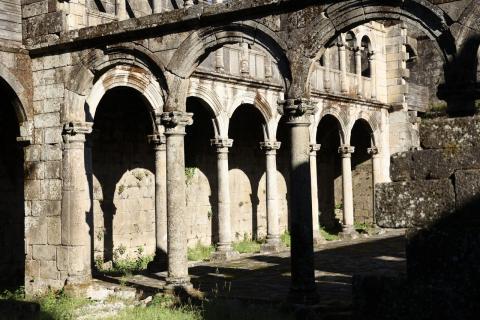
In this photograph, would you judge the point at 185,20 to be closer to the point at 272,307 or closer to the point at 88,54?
the point at 88,54

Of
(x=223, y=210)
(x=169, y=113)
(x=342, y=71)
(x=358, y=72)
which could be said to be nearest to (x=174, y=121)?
(x=169, y=113)

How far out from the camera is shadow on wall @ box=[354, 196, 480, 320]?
159 inches

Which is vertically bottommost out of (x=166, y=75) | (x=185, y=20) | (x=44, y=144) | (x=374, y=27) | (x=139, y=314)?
(x=139, y=314)

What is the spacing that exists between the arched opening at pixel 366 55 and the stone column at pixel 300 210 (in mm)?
13030

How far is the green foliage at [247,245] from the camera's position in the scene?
16641mm

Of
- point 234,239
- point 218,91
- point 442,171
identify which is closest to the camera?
point 442,171

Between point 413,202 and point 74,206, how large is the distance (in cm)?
720

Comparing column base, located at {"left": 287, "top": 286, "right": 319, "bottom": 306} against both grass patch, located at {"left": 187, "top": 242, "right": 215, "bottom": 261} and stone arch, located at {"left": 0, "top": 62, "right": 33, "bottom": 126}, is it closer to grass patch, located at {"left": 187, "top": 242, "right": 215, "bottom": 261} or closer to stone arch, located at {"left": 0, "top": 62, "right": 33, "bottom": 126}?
stone arch, located at {"left": 0, "top": 62, "right": 33, "bottom": 126}

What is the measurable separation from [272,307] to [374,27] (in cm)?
1445

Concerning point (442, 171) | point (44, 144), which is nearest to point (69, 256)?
point (44, 144)

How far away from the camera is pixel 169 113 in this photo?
9.50 m

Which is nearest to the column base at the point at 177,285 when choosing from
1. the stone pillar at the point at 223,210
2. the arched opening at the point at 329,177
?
the stone pillar at the point at 223,210

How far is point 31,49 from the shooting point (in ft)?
35.6

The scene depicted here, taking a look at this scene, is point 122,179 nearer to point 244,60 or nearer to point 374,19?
point 244,60
